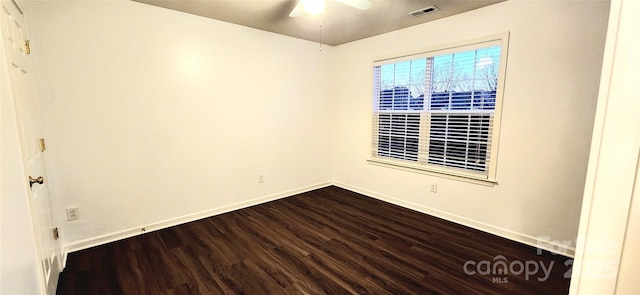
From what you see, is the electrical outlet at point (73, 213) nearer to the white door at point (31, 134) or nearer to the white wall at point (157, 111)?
the white wall at point (157, 111)

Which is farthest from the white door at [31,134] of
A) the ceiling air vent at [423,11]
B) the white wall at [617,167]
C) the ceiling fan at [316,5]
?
the ceiling air vent at [423,11]

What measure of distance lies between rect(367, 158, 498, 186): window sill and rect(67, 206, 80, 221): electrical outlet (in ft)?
11.3

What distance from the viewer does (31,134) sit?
1922mm

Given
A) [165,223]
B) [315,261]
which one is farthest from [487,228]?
[165,223]

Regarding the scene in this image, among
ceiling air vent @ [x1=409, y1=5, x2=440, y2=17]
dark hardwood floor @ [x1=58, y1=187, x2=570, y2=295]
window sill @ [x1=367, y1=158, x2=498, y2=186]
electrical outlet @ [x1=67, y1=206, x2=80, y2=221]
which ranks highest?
ceiling air vent @ [x1=409, y1=5, x2=440, y2=17]

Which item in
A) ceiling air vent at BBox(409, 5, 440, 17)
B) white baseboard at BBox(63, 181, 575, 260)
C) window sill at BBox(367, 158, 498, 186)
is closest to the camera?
white baseboard at BBox(63, 181, 575, 260)

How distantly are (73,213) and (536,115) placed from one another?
176 inches

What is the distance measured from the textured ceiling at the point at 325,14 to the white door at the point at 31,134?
3.60 feet

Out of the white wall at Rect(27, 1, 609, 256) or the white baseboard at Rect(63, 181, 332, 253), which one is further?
the white baseboard at Rect(63, 181, 332, 253)

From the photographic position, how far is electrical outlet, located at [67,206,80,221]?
2484 mm

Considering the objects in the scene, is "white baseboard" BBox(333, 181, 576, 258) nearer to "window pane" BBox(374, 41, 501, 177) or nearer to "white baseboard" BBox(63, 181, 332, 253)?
"window pane" BBox(374, 41, 501, 177)

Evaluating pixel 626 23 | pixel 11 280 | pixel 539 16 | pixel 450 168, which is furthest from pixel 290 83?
pixel 626 23

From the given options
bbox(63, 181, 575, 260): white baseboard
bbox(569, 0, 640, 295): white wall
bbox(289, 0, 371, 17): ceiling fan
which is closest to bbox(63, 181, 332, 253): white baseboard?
bbox(63, 181, 575, 260): white baseboard

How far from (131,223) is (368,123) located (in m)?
3.21
